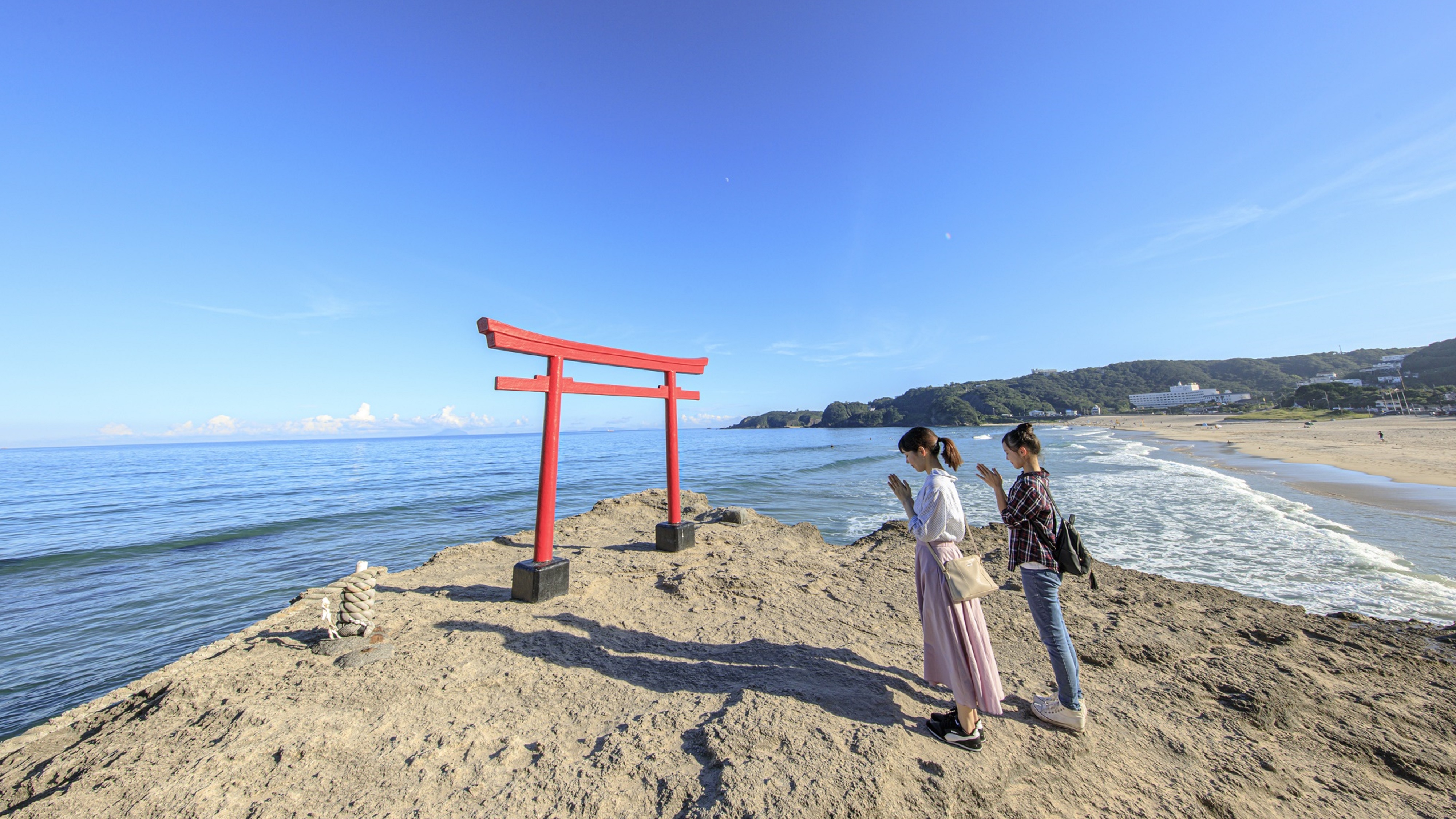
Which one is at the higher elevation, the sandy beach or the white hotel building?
the white hotel building

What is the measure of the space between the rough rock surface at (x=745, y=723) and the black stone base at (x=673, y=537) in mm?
2260

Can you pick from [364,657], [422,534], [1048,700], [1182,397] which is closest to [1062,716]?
[1048,700]

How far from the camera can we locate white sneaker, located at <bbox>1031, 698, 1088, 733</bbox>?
9.96 ft

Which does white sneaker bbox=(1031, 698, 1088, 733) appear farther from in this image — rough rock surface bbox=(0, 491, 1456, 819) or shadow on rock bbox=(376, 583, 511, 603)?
shadow on rock bbox=(376, 583, 511, 603)

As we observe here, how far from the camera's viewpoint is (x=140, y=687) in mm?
3967

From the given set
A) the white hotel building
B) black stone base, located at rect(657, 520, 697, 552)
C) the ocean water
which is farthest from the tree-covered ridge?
black stone base, located at rect(657, 520, 697, 552)

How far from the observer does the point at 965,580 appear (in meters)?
2.80

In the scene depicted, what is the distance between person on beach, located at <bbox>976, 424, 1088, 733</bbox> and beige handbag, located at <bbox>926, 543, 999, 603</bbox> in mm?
267

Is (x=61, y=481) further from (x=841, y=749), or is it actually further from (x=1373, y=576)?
(x=1373, y=576)

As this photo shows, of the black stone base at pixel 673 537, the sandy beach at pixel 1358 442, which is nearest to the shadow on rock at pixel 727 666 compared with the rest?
the black stone base at pixel 673 537

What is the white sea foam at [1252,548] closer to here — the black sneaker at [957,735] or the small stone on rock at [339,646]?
the black sneaker at [957,735]

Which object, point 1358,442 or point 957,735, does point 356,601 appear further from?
point 1358,442

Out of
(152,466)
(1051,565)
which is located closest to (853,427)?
(152,466)

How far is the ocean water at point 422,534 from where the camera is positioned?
6426mm
